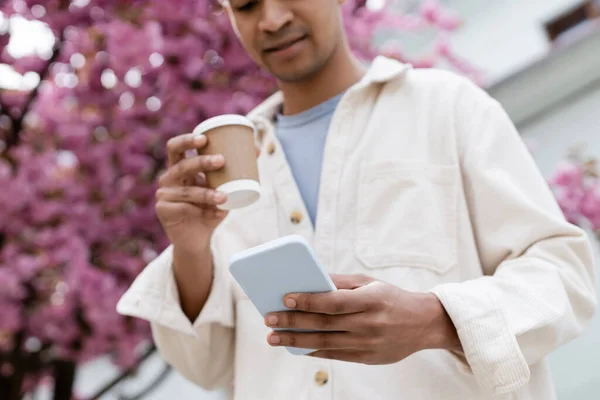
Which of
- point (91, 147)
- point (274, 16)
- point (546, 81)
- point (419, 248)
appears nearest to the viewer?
point (419, 248)

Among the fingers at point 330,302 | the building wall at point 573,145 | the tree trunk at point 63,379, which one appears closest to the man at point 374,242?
the fingers at point 330,302

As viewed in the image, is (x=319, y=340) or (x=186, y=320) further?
(x=186, y=320)

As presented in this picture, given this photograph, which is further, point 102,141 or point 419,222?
point 102,141

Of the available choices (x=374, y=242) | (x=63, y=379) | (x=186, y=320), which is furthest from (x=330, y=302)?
(x=63, y=379)

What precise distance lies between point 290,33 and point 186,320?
61cm

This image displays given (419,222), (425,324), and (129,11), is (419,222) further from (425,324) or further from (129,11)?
(129,11)

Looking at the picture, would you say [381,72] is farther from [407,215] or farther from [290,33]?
[407,215]

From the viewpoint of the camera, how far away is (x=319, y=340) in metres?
0.81

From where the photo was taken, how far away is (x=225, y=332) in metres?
1.31

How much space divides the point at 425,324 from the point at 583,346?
2.06 meters

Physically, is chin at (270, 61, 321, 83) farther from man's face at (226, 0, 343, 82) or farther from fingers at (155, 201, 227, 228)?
fingers at (155, 201, 227, 228)

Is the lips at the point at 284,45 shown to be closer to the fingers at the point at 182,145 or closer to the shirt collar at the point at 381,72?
the shirt collar at the point at 381,72

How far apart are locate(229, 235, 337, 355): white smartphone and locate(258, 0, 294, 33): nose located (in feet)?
2.01

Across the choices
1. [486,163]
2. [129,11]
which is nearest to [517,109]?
[129,11]
